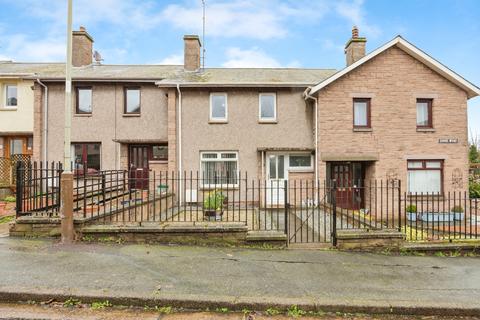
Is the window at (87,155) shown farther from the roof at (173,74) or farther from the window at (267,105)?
the window at (267,105)

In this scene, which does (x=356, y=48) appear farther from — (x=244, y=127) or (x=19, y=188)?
(x=19, y=188)

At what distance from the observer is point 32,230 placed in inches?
270

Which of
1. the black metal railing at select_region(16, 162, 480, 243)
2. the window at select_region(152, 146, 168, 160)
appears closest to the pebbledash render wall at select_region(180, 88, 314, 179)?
the black metal railing at select_region(16, 162, 480, 243)

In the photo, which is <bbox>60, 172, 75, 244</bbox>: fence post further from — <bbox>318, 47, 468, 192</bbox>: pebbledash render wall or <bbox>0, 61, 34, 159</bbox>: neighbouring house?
<bbox>0, 61, 34, 159</bbox>: neighbouring house

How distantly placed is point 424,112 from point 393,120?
168 cm

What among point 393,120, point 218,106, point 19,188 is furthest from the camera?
point 218,106

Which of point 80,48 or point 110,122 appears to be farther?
point 80,48

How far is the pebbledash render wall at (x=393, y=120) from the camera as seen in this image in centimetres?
1213

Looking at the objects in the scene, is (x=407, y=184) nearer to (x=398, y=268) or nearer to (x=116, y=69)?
(x=398, y=268)

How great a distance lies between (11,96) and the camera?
15.1 m

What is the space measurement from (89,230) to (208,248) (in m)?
2.92

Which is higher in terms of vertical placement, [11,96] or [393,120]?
[11,96]

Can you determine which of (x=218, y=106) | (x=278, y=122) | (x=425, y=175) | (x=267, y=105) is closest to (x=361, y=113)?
(x=278, y=122)

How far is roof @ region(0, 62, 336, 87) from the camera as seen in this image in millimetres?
12727
